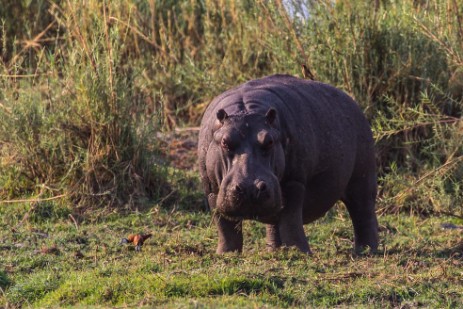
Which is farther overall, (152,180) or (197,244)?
(152,180)

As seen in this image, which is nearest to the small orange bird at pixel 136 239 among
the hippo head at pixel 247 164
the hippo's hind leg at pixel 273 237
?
the hippo's hind leg at pixel 273 237

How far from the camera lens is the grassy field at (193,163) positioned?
5.65 metres

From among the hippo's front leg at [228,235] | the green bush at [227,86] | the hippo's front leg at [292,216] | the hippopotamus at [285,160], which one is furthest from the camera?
the green bush at [227,86]

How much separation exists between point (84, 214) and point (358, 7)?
10.9 ft

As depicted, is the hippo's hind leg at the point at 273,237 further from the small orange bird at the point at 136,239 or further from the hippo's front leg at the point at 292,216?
the small orange bird at the point at 136,239

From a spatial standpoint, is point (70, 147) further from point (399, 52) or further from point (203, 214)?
point (399, 52)

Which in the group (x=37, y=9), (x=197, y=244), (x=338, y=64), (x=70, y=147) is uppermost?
(x=37, y=9)

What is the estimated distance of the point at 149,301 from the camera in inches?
204

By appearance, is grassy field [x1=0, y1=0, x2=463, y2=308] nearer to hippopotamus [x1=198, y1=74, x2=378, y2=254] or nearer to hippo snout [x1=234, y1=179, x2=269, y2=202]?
hippopotamus [x1=198, y1=74, x2=378, y2=254]

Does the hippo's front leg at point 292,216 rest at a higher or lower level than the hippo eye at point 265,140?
lower

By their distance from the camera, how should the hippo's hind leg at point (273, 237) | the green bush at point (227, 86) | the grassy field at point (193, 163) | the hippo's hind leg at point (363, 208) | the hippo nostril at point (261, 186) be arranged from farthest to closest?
the green bush at point (227, 86), the hippo's hind leg at point (363, 208), the hippo's hind leg at point (273, 237), the hippo nostril at point (261, 186), the grassy field at point (193, 163)

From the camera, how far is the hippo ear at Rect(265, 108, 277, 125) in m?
6.15

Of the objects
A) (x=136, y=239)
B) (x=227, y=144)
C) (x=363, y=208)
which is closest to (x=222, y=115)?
(x=227, y=144)

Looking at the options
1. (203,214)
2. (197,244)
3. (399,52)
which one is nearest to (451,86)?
(399,52)
